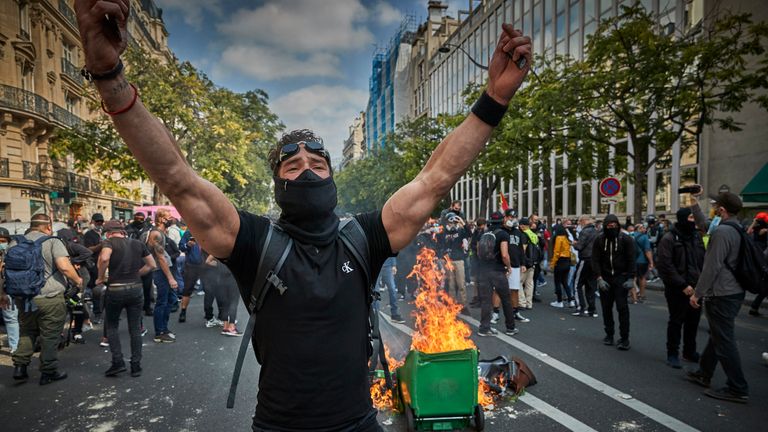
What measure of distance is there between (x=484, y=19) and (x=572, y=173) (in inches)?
1008

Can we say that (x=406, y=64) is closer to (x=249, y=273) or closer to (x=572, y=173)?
(x=572, y=173)

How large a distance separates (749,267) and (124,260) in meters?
7.64

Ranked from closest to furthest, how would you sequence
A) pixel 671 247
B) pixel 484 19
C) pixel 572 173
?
pixel 671 247
pixel 572 173
pixel 484 19

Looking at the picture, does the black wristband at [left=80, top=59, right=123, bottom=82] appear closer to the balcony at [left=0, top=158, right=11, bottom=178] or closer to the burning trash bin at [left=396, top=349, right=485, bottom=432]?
the burning trash bin at [left=396, top=349, right=485, bottom=432]

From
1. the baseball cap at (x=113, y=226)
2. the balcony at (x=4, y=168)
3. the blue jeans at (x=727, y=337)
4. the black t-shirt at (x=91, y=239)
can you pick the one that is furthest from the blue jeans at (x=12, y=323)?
the balcony at (x=4, y=168)

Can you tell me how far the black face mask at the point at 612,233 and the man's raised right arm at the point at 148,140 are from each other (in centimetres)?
687

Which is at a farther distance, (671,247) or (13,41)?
(13,41)

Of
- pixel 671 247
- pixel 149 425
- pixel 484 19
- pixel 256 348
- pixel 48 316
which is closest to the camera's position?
pixel 256 348

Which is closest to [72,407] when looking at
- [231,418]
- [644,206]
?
[231,418]

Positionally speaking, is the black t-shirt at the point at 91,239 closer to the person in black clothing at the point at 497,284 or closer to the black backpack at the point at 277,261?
the person in black clothing at the point at 497,284

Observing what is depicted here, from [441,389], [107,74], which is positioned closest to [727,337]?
[441,389]

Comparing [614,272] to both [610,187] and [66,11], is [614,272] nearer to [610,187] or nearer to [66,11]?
[610,187]

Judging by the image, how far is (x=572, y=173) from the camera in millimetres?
16766

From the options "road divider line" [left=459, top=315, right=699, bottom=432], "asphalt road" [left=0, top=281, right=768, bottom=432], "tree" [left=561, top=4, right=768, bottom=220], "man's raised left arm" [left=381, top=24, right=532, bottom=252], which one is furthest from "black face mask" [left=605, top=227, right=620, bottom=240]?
"tree" [left=561, top=4, right=768, bottom=220]
